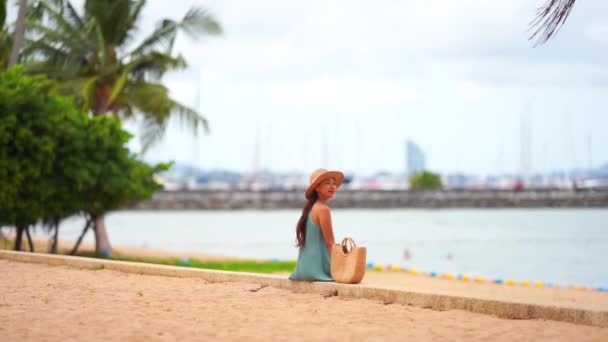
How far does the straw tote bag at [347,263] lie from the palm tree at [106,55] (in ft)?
57.0

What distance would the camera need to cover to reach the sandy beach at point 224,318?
779 cm

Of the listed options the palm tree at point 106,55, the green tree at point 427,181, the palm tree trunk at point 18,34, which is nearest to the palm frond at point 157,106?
the palm tree at point 106,55

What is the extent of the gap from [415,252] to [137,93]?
29311 mm

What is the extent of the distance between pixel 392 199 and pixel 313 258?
340 ft

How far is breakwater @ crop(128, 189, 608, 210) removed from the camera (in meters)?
107

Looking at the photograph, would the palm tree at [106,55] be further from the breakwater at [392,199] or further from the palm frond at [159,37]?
the breakwater at [392,199]

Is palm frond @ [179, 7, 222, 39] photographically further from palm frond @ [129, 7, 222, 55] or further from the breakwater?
the breakwater

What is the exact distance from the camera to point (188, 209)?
106000mm

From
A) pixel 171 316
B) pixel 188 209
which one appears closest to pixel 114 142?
pixel 171 316

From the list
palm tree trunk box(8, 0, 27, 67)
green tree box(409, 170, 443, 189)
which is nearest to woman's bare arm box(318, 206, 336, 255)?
palm tree trunk box(8, 0, 27, 67)

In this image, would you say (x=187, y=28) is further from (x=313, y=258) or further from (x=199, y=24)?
(x=313, y=258)

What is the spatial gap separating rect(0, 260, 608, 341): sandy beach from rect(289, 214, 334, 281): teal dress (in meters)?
0.37

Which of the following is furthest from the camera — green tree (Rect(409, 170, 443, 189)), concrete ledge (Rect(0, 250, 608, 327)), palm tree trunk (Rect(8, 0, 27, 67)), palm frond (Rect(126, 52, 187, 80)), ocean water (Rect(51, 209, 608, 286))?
green tree (Rect(409, 170, 443, 189))

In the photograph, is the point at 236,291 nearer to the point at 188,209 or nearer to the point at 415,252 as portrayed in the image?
the point at 415,252
